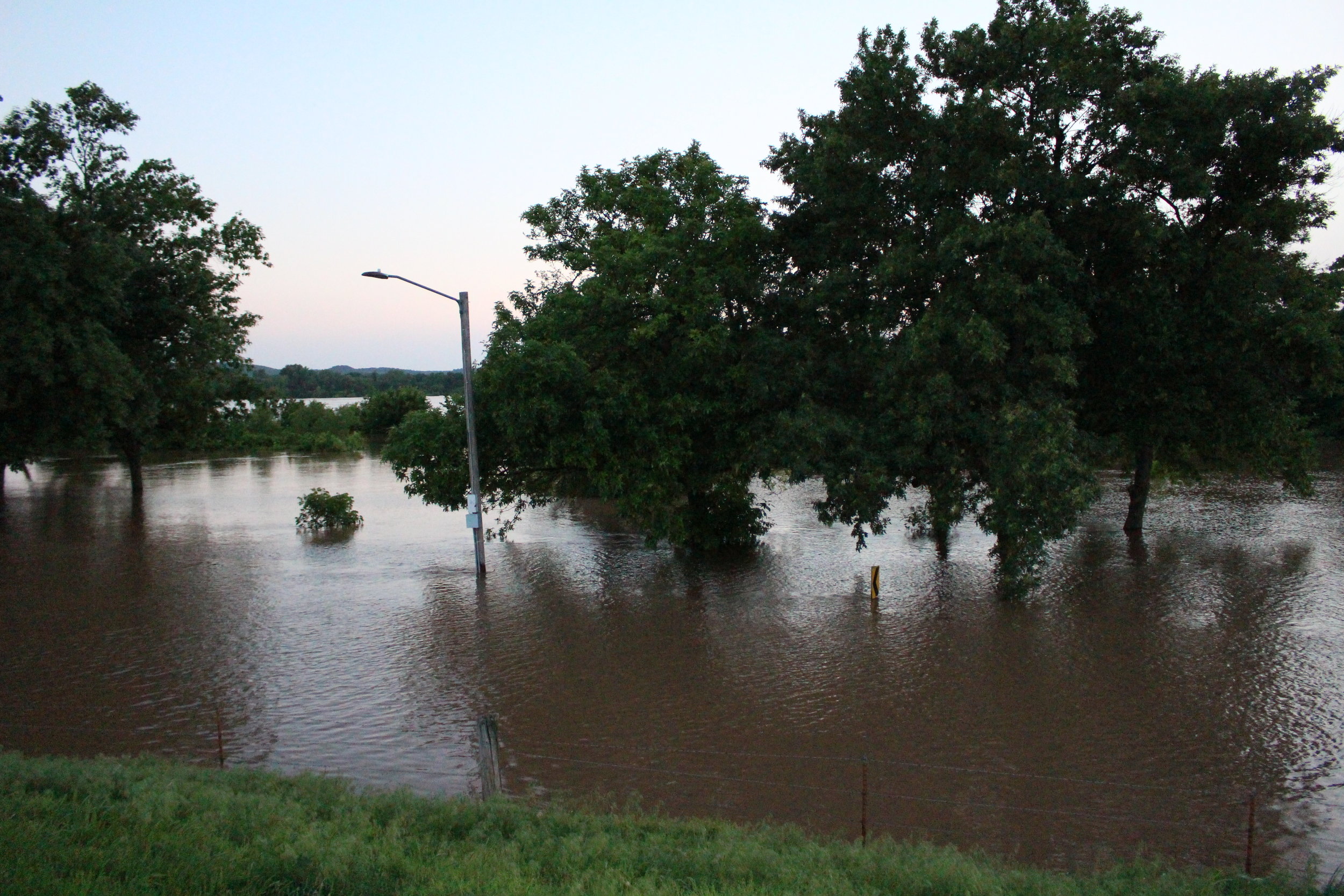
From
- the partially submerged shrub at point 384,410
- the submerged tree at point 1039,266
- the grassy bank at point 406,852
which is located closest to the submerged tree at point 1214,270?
the submerged tree at point 1039,266

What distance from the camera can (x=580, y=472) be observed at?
23.3 metres

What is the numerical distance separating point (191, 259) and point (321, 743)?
26.4 metres

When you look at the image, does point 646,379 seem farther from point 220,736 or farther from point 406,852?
point 406,852

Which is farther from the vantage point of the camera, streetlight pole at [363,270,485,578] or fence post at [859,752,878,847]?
streetlight pole at [363,270,485,578]

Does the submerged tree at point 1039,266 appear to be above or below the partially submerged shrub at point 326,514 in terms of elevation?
above

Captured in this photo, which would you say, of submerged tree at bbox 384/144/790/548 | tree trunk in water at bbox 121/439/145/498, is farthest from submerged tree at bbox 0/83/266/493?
submerged tree at bbox 384/144/790/548

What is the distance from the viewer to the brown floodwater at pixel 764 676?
33.7 ft

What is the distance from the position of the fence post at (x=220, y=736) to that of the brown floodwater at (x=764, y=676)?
15cm

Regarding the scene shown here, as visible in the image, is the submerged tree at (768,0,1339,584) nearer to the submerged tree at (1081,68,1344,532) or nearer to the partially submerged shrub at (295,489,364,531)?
the submerged tree at (1081,68,1344,532)

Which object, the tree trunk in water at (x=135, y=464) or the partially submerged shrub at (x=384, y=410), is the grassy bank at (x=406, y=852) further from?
the partially submerged shrub at (x=384, y=410)

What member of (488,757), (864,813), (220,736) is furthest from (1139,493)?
(220,736)

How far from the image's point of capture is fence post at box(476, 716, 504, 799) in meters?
8.76

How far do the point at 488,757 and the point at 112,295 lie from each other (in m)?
23.2

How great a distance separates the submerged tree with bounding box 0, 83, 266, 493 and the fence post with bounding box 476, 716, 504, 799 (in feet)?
69.3
